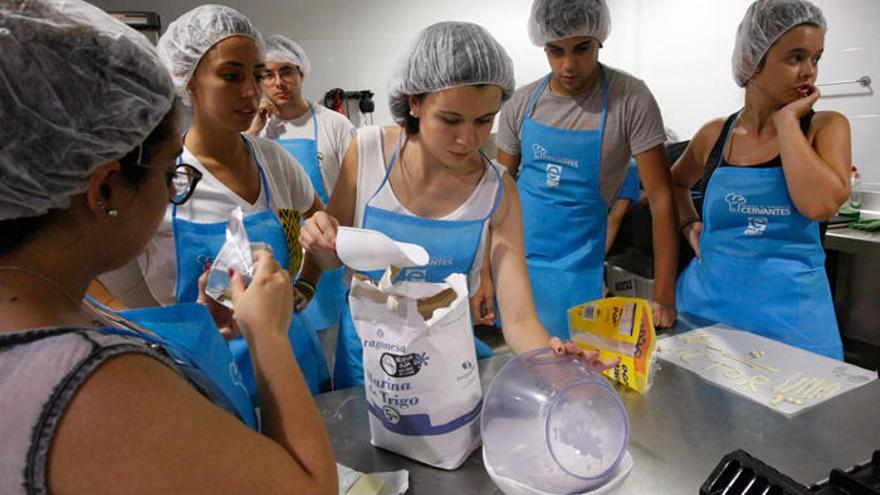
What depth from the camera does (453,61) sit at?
1156 mm

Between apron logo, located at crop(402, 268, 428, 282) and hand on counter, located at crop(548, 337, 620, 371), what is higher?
apron logo, located at crop(402, 268, 428, 282)

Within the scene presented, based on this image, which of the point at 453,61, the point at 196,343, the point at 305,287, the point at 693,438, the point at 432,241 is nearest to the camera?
the point at 196,343

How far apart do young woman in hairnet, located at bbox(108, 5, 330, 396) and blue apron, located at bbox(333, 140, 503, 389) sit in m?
0.13

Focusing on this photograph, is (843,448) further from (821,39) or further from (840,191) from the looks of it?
(821,39)

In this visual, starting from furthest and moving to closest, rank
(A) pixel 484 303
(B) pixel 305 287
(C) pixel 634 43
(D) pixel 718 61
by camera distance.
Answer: (C) pixel 634 43
(D) pixel 718 61
(A) pixel 484 303
(B) pixel 305 287

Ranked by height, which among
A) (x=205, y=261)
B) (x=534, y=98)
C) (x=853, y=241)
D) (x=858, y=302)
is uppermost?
(x=534, y=98)

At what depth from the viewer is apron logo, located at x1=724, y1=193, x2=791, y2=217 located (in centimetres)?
149

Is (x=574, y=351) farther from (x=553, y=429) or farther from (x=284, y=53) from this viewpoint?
(x=284, y=53)

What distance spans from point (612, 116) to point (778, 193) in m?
0.57

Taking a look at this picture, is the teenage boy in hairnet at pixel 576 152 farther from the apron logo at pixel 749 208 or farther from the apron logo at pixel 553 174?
the apron logo at pixel 749 208

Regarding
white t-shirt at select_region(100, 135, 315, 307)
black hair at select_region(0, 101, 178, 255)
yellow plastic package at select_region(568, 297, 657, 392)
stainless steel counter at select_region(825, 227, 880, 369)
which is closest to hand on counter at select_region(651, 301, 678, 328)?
yellow plastic package at select_region(568, 297, 657, 392)

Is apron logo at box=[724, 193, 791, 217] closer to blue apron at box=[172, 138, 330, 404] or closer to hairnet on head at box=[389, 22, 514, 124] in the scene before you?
hairnet on head at box=[389, 22, 514, 124]

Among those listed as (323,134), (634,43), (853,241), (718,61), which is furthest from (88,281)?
(634,43)

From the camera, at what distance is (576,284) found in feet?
6.44
